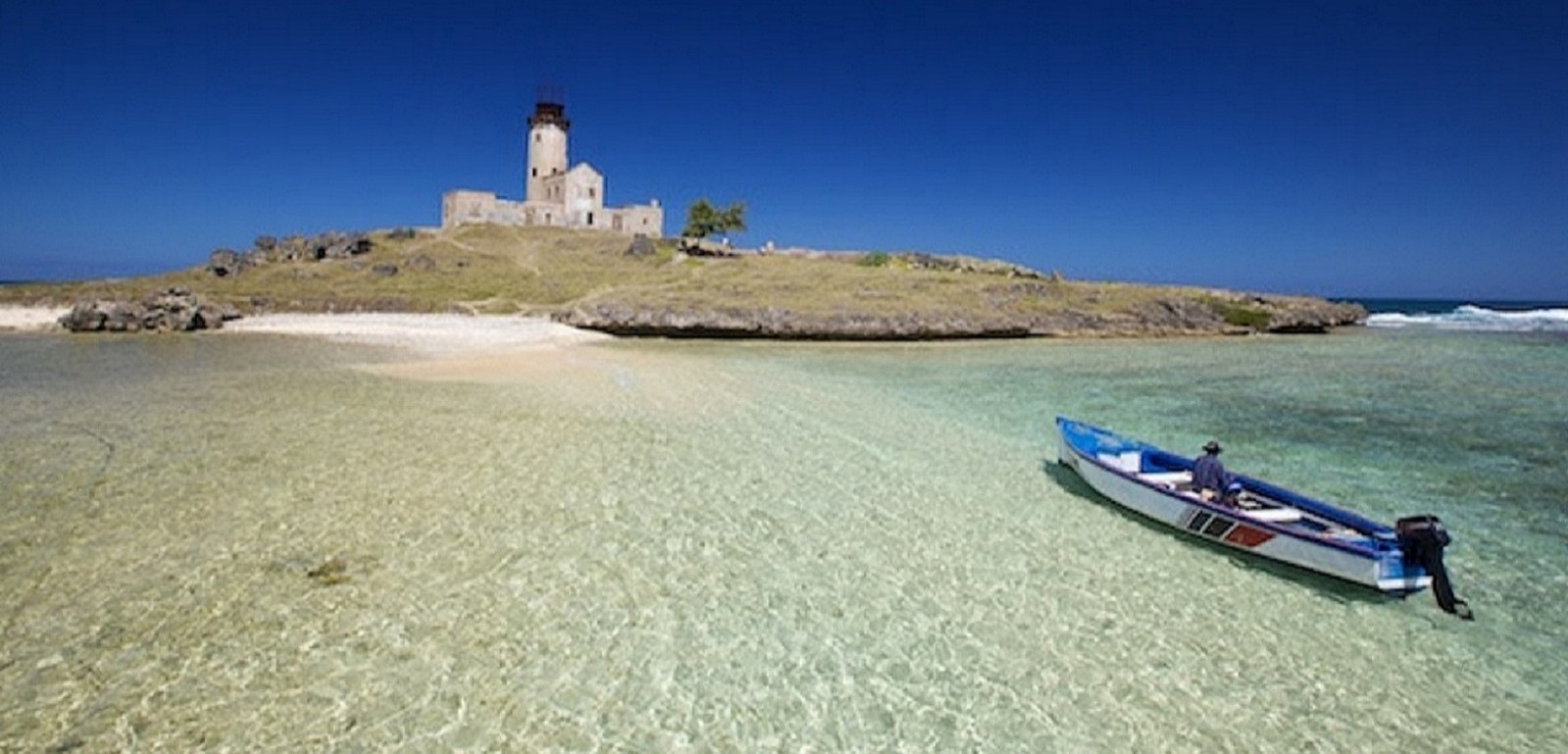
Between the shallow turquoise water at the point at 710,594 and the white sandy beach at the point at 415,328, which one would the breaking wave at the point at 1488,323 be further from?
the white sandy beach at the point at 415,328

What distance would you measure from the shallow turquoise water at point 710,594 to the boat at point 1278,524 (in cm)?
39

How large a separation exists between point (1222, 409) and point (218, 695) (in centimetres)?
2915

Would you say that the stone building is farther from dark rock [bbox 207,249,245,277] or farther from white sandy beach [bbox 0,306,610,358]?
white sandy beach [bbox 0,306,610,358]

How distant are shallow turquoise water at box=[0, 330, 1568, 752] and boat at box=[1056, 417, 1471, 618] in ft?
1.27

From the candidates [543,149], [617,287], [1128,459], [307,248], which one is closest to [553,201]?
[543,149]

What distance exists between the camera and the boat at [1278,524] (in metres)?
11.0

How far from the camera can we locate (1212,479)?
14.0 metres

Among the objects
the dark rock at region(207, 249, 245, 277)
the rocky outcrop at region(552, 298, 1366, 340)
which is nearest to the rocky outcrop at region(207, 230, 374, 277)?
the dark rock at region(207, 249, 245, 277)

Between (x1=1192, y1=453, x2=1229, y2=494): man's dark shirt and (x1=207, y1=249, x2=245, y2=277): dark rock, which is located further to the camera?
(x1=207, y1=249, x2=245, y2=277): dark rock

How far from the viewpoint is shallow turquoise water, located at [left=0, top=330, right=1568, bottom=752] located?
26.1ft

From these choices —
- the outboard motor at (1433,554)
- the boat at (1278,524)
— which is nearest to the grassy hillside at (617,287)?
the boat at (1278,524)

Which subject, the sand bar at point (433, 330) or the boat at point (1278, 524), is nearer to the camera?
the boat at point (1278, 524)

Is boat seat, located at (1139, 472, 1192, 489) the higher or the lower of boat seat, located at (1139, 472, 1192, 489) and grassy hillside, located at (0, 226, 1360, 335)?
the lower

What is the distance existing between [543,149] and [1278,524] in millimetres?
127694
